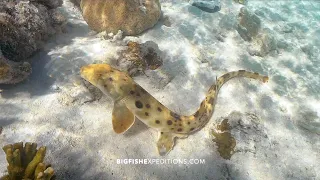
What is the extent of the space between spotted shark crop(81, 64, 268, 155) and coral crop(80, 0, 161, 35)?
2689 millimetres

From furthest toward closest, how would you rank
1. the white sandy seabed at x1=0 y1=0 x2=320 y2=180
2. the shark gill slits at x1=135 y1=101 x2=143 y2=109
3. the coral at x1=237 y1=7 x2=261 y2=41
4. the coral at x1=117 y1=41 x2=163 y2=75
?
the coral at x1=237 y1=7 x2=261 y2=41 < the coral at x1=117 y1=41 x2=163 y2=75 < the shark gill slits at x1=135 y1=101 x2=143 y2=109 < the white sandy seabed at x1=0 y1=0 x2=320 y2=180

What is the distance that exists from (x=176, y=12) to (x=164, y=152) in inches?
240

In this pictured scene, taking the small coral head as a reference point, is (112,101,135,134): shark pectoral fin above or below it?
below

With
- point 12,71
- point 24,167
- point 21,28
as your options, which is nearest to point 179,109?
point 24,167

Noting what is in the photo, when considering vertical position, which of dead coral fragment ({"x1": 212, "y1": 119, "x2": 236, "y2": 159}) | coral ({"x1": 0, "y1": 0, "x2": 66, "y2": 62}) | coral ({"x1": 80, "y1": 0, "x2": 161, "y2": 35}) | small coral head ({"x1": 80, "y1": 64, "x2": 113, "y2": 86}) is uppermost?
coral ({"x1": 0, "y1": 0, "x2": 66, "y2": 62})

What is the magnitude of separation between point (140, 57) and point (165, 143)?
253 cm

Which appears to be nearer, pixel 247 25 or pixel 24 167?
pixel 24 167

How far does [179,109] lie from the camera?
608cm

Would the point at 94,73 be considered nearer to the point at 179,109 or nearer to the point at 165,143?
the point at 165,143

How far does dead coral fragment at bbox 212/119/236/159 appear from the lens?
5496 mm

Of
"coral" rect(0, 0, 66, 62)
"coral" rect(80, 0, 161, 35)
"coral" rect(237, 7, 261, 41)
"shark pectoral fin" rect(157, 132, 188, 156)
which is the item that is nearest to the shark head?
"shark pectoral fin" rect(157, 132, 188, 156)

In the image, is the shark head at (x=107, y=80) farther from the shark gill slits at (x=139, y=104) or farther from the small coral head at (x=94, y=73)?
the shark gill slits at (x=139, y=104)

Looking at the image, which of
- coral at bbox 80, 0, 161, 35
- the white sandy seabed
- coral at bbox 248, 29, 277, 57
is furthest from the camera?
coral at bbox 248, 29, 277, 57

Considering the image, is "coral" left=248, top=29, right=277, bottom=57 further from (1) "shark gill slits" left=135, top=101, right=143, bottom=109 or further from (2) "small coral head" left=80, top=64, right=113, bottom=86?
(2) "small coral head" left=80, top=64, right=113, bottom=86
